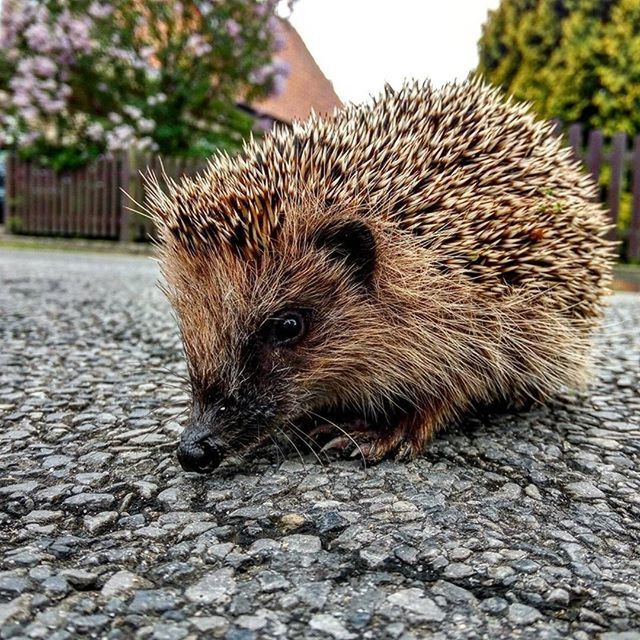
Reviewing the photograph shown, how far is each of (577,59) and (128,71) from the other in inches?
311

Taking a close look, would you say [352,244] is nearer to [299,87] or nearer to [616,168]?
[616,168]

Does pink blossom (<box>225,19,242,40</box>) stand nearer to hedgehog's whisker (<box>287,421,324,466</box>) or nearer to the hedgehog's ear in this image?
the hedgehog's ear

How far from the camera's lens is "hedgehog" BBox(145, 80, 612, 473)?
82.6 inches

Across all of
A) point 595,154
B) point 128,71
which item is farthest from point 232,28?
point 595,154

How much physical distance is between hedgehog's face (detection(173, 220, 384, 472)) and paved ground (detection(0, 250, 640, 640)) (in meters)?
0.15

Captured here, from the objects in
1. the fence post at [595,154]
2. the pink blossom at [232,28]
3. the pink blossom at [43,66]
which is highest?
the pink blossom at [232,28]

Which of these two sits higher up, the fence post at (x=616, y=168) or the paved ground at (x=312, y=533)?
the fence post at (x=616, y=168)

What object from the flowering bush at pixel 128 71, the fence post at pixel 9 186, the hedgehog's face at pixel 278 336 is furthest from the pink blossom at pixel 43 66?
the hedgehog's face at pixel 278 336

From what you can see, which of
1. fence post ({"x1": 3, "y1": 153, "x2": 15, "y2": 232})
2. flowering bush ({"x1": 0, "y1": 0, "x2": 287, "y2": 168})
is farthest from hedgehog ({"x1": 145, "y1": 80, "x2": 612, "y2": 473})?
fence post ({"x1": 3, "y1": 153, "x2": 15, "y2": 232})

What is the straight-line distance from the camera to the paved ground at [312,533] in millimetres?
1225

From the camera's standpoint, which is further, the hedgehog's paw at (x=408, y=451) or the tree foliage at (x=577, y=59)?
the tree foliage at (x=577, y=59)

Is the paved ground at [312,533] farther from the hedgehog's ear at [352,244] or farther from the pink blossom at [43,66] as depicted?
the pink blossom at [43,66]

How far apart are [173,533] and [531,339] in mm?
1492

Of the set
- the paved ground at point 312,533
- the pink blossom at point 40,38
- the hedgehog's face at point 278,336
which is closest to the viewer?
the paved ground at point 312,533
